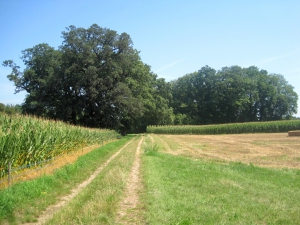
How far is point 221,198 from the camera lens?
850cm

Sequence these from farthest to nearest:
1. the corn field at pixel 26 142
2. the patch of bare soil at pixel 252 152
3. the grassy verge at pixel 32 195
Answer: the patch of bare soil at pixel 252 152 → the corn field at pixel 26 142 → the grassy verge at pixel 32 195

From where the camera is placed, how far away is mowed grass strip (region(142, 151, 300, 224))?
6.64 metres

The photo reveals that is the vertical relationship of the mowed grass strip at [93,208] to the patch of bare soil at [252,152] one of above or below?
above

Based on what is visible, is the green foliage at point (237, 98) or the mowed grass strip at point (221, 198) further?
the green foliage at point (237, 98)

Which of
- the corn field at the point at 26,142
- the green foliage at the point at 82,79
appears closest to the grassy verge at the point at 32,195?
the corn field at the point at 26,142

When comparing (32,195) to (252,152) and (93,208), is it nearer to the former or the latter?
(93,208)

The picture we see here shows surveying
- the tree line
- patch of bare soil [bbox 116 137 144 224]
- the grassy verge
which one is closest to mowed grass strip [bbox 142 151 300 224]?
patch of bare soil [bbox 116 137 144 224]

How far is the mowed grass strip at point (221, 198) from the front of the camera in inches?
262

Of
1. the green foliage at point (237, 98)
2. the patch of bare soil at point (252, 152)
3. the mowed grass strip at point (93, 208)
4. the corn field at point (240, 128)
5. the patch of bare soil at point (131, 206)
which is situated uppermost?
the green foliage at point (237, 98)

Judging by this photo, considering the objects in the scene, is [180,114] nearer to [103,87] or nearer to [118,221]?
[103,87]

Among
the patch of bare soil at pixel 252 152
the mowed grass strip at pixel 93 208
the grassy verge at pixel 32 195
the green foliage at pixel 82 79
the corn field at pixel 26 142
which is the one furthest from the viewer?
the green foliage at pixel 82 79

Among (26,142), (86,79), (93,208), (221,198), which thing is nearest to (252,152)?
(221,198)

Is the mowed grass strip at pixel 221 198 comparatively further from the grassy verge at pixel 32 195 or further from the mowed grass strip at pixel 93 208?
the grassy verge at pixel 32 195

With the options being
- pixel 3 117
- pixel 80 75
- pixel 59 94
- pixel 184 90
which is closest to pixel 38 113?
pixel 59 94
